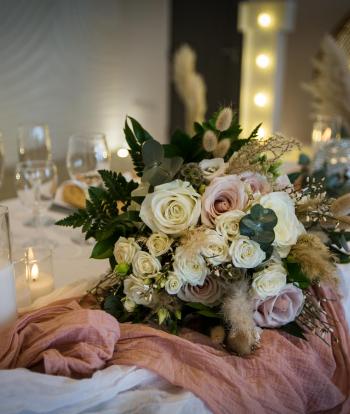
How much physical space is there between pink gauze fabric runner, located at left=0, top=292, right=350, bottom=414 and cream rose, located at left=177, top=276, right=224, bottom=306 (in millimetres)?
52

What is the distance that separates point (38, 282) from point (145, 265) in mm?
263

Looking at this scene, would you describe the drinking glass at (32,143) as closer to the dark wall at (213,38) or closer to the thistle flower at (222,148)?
the thistle flower at (222,148)

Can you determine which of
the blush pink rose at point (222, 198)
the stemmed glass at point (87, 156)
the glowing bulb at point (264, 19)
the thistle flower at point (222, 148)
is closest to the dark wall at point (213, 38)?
the glowing bulb at point (264, 19)

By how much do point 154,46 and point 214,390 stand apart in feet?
8.36

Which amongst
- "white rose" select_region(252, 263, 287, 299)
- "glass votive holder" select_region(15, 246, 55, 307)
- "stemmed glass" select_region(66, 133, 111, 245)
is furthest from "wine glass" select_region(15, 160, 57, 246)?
"white rose" select_region(252, 263, 287, 299)

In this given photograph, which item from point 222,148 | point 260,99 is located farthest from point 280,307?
point 260,99

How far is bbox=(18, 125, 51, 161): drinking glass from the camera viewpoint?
1.43 metres

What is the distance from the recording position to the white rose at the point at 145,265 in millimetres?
596

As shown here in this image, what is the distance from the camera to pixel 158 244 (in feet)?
1.97

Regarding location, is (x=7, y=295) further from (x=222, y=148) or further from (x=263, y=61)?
(x=263, y=61)

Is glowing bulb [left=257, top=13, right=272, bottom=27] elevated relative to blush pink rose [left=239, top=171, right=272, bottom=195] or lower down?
elevated

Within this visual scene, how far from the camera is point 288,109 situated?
351 cm

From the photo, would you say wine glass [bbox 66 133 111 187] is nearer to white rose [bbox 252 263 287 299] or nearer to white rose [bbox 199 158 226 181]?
white rose [bbox 199 158 226 181]

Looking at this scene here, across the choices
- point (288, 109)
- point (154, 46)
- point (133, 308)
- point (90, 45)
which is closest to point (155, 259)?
point (133, 308)
